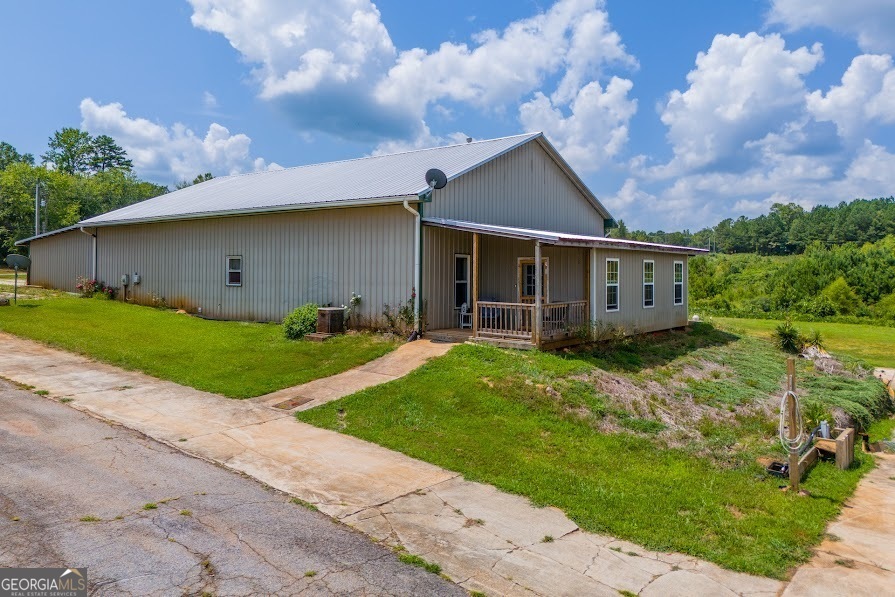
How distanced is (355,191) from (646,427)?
32.4 ft

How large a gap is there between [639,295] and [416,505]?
12945 mm

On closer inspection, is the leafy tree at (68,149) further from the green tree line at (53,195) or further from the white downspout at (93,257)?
the white downspout at (93,257)

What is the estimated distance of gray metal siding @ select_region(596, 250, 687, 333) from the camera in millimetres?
15398

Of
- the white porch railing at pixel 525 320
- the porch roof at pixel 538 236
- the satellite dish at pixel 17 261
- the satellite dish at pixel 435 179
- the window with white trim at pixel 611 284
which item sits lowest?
the white porch railing at pixel 525 320

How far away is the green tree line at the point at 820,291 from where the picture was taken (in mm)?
37844

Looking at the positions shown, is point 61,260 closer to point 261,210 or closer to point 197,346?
point 261,210

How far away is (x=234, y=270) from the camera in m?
18.2

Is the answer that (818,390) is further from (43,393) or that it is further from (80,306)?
(80,306)

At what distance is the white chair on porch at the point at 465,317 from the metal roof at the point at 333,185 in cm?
Answer: 327

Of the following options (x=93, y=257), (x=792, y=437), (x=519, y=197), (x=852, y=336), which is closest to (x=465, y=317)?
(x=519, y=197)

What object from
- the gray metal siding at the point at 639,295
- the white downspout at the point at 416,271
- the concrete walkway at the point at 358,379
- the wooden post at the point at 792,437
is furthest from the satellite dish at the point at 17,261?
the wooden post at the point at 792,437

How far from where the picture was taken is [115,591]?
4.15m

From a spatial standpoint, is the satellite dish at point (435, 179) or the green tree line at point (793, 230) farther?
the green tree line at point (793, 230)

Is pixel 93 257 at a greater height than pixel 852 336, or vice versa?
pixel 93 257
